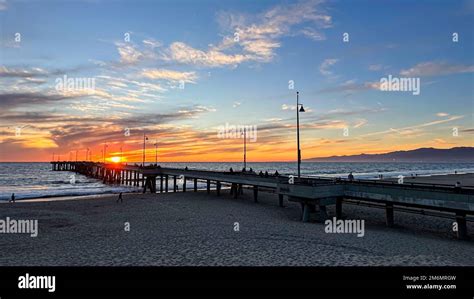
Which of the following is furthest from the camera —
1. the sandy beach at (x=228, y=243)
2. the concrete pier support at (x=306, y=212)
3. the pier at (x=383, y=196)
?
the concrete pier support at (x=306, y=212)

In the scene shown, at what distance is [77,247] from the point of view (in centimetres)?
1617

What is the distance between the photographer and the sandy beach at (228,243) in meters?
13.3

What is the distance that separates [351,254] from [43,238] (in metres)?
17.6

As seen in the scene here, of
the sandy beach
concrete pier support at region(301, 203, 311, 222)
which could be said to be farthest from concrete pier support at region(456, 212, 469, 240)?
concrete pier support at region(301, 203, 311, 222)

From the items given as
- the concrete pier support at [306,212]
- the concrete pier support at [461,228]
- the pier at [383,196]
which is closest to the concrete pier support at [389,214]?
the pier at [383,196]
